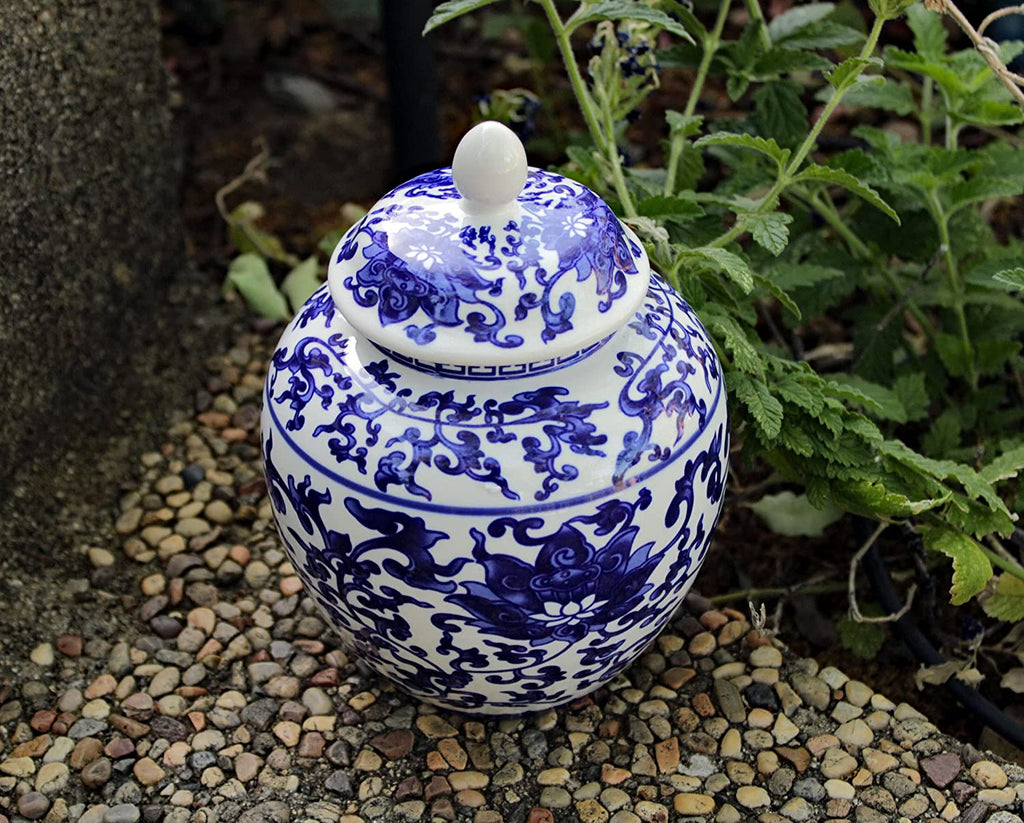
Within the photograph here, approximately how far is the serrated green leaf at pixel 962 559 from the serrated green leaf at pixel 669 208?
62cm

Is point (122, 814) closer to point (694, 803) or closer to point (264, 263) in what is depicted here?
point (694, 803)

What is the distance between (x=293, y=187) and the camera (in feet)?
11.0

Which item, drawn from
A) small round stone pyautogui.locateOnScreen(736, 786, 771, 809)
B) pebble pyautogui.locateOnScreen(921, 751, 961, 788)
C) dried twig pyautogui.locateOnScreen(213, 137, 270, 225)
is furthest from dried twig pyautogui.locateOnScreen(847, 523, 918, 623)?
dried twig pyautogui.locateOnScreen(213, 137, 270, 225)

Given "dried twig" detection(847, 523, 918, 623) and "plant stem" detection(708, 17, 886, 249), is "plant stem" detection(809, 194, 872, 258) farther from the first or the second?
"dried twig" detection(847, 523, 918, 623)

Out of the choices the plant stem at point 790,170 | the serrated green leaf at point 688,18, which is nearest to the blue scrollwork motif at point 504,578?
the plant stem at point 790,170

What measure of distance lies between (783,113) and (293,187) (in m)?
1.42

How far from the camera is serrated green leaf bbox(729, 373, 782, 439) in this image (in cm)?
189

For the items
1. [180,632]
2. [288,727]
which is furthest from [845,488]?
[180,632]

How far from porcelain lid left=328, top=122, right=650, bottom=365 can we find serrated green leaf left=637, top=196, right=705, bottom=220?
0.43 metres

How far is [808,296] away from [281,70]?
75.9 inches

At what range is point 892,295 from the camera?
2.63 m

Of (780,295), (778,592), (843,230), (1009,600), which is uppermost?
(780,295)

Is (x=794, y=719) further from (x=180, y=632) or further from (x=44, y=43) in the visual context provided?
(x=44, y=43)

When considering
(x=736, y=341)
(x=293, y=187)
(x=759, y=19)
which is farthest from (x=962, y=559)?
(x=293, y=187)
